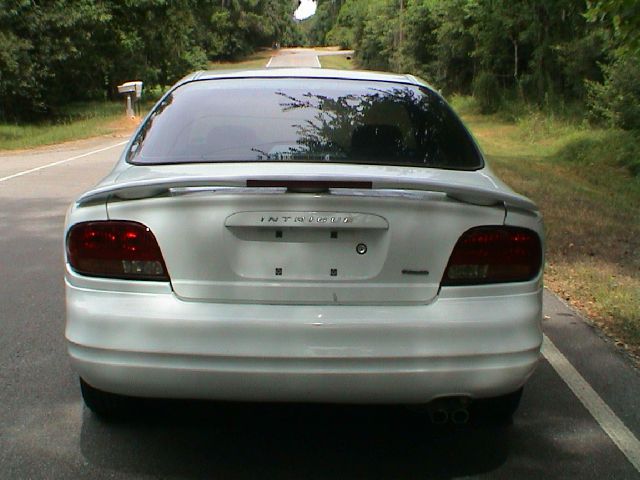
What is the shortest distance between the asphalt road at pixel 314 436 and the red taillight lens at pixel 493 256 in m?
0.88

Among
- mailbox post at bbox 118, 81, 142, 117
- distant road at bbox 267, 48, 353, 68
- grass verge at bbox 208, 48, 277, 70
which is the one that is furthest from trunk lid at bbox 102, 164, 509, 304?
grass verge at bbox 208, 48, 277, 70

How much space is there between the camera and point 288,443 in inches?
153

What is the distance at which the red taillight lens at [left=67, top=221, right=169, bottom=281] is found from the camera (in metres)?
3.29

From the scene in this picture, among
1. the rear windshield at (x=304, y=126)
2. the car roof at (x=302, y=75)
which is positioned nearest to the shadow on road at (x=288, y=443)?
the rear windshield at (x=304, y=126)

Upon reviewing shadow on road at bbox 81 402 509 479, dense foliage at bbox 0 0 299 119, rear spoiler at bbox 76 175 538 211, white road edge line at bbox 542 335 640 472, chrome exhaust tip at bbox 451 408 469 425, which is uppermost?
rear spoiler at bbox 76 175 538 211

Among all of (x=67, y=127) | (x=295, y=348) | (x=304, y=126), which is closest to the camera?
(x=295, y=348)

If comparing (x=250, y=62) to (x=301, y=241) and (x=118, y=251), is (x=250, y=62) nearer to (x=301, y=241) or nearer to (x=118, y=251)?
(x=118, y=251)

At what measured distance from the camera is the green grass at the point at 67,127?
1008 inches

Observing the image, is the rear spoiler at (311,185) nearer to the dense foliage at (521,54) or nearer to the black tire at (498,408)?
the black tire at (498,408)

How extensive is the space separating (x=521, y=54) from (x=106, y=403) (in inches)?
1441

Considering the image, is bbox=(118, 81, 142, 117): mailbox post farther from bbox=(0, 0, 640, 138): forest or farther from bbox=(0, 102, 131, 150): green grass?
bbox=(0, 0, 640, 138): forest

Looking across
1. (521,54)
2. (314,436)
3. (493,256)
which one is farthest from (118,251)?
(521,54)

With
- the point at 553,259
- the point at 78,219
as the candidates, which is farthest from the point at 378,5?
the point at 78,219

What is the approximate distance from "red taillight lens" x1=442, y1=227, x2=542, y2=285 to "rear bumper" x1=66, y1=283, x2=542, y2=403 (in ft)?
0.34
